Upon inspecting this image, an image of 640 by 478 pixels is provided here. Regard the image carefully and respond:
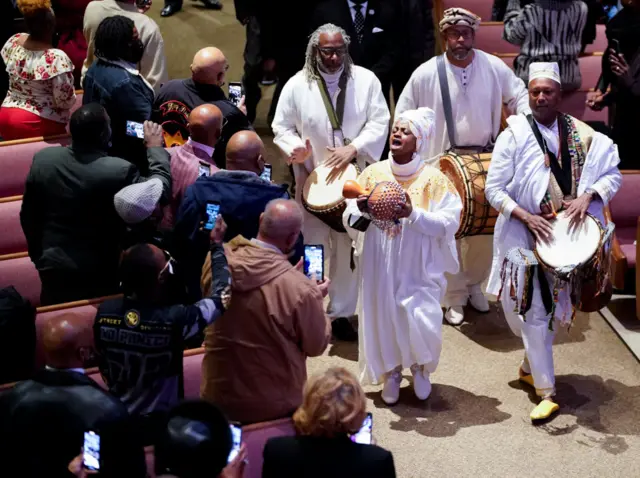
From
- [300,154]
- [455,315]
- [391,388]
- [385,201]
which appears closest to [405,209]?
[385,201]

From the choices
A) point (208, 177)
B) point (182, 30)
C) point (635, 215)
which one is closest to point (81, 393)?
point (208, 177)

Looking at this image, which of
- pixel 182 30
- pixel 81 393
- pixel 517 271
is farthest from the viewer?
pixel 182 30

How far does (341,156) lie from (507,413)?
6.22 feet

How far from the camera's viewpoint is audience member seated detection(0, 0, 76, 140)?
21.6 feet

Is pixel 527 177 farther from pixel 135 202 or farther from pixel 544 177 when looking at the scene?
pixel 135 202

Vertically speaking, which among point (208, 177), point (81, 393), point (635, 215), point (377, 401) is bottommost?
point (377, 401)

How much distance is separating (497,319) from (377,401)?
1.39m

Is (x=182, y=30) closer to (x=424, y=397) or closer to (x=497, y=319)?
(x=497, y=319)

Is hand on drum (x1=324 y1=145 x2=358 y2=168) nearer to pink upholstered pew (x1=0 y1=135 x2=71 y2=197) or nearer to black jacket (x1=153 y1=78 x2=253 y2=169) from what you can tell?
black jacket (x1=153 y1=78 x2=253 y2=169)

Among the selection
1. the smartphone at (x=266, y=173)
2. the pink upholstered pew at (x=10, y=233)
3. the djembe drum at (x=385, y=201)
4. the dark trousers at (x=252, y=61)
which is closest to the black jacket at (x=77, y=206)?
the smartphone at (x=266, y=173)

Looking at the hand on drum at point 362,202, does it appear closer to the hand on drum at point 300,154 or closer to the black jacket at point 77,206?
the black jacket at point 77,206

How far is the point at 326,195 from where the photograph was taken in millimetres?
6641

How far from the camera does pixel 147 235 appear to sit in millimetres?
5551

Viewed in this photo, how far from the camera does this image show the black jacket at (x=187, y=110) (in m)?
6.49
